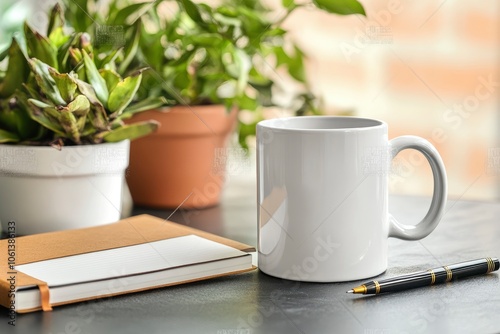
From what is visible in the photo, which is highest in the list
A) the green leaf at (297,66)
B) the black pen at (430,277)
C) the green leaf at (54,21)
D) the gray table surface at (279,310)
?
the green leaf at (54,21)

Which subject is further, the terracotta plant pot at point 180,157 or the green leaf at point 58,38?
the terracotta plant pot at point 180,157

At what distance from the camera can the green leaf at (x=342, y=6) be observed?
84cm

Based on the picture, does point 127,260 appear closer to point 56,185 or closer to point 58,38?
point 56,185

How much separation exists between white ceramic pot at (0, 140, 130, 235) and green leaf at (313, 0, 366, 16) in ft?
0.94

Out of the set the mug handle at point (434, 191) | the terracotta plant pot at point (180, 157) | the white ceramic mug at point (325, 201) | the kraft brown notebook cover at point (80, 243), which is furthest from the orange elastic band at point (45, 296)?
the terracotta plant pot at point (180, 157)

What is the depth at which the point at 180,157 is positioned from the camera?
1.02m

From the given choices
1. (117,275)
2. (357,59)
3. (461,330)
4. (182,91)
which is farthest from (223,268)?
(357,59)

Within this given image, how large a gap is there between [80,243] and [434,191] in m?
0.35

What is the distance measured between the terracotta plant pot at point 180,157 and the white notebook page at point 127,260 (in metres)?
0.28

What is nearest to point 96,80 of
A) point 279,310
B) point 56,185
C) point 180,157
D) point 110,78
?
point 110,78

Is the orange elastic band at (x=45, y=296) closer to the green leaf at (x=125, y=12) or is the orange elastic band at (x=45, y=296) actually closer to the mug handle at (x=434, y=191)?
the mug handle at (x=434, y=191)

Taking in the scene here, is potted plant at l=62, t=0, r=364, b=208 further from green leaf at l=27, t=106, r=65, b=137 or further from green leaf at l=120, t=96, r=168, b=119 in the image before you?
green leaf at l=27, t=106, r=65, b=137

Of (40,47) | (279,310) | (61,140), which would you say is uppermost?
(40,47)

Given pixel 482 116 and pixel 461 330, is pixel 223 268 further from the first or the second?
pixel 482 116
